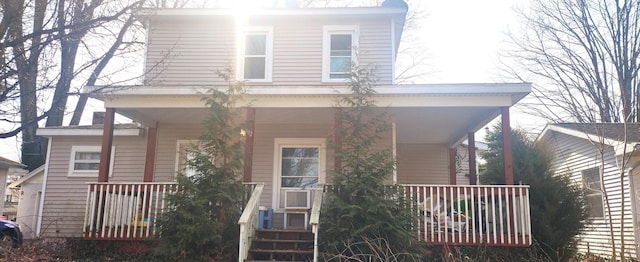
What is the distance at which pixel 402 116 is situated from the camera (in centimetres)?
1005

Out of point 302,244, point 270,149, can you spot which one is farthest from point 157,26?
point 302,244

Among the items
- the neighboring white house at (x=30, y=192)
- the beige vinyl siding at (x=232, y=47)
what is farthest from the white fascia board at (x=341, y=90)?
the neighboring white house at (x=30, y=192)

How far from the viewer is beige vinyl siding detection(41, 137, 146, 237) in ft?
39.0

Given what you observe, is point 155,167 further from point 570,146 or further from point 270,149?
point 570,146

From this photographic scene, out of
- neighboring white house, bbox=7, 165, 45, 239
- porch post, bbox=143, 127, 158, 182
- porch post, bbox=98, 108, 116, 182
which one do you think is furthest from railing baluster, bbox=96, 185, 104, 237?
neighboring white house, bbox=7, 165, 45, 239

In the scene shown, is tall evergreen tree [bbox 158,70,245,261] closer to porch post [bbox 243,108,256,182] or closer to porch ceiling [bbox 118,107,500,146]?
porch post [bbox 243,108,256,182]

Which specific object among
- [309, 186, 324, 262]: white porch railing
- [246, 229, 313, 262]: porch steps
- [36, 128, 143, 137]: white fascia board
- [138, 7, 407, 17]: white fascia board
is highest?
[138, 7, 407, 17]: white fascia board

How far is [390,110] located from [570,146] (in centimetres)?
655

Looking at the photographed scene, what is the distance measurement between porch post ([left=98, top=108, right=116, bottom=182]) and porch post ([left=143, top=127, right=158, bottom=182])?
173cm

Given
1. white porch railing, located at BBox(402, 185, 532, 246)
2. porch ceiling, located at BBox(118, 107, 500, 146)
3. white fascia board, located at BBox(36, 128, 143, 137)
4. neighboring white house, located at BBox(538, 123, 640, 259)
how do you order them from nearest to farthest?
white porch railing, located at BBox(402, 185, 532, 246), porch ceiling, located at BBox(118, 107, 500, 146), neighboring white house, located at BBox(538, 123, 640, 259), white fascia board, located at BBox(36, 128, 143, 137)

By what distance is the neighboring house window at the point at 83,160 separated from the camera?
1213 cm

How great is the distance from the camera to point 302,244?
8.26 metres

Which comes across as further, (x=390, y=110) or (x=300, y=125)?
(x=300, y=125)

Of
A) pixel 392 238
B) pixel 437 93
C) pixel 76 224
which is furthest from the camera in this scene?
pixel 76 224
